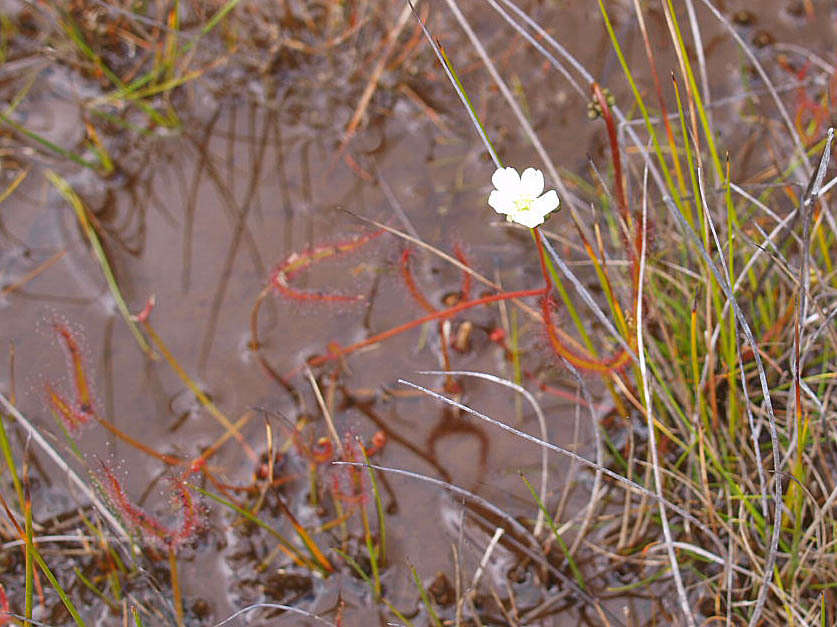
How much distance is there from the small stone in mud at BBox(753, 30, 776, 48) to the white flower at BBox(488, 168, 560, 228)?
4.45 feet

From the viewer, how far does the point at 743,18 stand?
2.27 meters

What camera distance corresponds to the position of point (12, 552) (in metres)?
1.66

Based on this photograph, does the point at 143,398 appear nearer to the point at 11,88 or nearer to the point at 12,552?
the point at 12,552

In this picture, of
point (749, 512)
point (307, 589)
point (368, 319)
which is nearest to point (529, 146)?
point (368, 319)

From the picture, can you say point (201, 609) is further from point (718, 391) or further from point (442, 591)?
point (718, 391)

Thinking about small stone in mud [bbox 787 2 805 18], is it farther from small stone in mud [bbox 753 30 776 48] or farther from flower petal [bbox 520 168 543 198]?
flower petal [bbox 520 168 543 198]

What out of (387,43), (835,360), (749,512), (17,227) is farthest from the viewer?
(387,43)

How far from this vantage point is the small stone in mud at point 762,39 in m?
2.24

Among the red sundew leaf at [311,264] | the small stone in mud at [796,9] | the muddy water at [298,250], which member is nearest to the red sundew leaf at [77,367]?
the muddy water at [298,250]

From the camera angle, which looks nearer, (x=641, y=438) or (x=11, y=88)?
(x=641, y=438)

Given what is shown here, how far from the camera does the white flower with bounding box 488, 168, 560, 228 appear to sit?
1.19 meters

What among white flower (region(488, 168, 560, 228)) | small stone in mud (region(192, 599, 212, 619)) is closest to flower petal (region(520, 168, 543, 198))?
white flower (region(488, 168, 560, 228))

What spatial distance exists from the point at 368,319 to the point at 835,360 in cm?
104

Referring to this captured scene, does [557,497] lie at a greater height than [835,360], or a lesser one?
lesser
